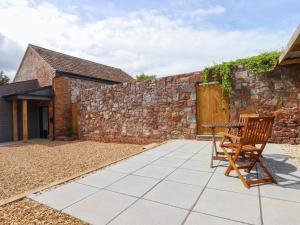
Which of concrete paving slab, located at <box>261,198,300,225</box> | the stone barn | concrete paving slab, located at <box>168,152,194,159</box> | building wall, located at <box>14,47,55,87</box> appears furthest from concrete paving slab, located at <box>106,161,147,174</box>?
building wall, located at <box>14,47,55,87</box>

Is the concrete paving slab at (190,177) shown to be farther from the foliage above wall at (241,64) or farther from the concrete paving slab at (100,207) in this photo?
the foliage above wall at (241,64)

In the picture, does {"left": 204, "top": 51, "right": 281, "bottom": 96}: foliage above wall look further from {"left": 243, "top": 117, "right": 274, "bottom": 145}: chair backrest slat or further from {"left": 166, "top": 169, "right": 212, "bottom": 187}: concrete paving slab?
{"left": 166, "top": 169, "right": 212, "bottom": 187}: concrete paving slab

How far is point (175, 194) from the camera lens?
220 cm

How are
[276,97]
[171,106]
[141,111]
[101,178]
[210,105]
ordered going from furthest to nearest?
[141,111] < [171,106] < [210,105] < [276,97] < [101,178]

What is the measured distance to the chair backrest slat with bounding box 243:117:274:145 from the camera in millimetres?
2430

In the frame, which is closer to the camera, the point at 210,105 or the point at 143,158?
the point at 143,158

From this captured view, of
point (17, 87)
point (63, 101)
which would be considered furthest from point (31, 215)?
point (17, 87)

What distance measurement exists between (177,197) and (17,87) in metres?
12.4

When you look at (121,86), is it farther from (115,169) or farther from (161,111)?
(115,169)

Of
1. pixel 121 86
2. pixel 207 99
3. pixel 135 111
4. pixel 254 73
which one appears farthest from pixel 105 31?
pixel 254 73

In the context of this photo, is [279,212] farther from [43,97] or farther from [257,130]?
[43,97]

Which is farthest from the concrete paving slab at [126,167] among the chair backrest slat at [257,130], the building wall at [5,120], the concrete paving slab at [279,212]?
the building wall at [5,120]

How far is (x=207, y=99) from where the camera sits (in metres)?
6.12

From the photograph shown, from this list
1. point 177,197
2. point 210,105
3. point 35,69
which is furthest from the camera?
point 35,69
